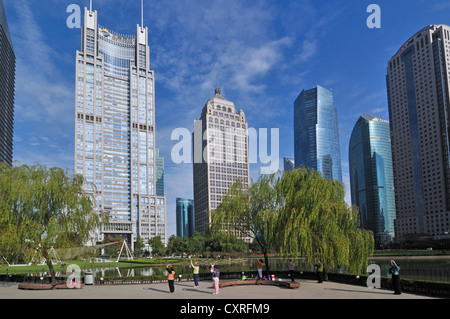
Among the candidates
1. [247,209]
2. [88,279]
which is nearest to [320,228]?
[247,209]

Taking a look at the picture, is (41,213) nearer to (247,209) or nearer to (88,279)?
(88,279)

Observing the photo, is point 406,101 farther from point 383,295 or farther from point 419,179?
point 383,295

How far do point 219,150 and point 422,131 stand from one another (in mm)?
94724

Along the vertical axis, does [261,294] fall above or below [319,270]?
below

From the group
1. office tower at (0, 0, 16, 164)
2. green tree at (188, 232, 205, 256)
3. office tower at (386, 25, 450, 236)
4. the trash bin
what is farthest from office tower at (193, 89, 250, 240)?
the trash bin

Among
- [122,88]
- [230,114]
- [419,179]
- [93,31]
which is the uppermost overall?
[93,31]

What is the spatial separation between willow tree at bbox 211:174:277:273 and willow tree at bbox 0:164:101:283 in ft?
32.7

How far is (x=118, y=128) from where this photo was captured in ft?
558

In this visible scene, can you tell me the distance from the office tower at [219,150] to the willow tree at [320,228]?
139828mm

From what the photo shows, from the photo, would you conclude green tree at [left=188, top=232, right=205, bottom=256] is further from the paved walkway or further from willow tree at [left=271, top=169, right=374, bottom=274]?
the paved walkway

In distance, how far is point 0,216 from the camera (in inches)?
1014

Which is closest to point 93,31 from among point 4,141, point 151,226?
point 4,141

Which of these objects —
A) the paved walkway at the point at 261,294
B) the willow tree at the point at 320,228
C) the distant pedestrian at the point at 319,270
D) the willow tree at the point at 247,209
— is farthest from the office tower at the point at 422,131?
the paved walkway at the point at 261,294

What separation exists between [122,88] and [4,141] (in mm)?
57245
